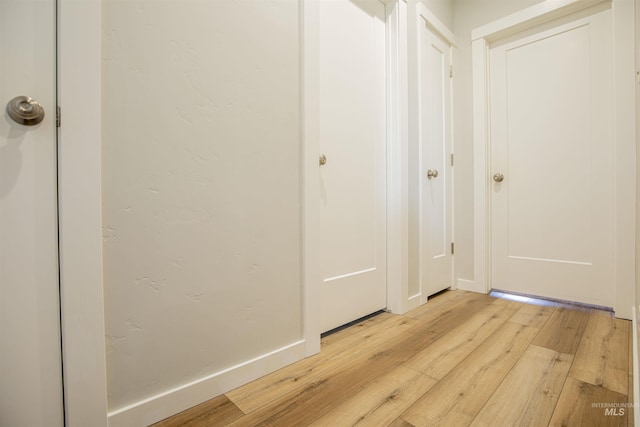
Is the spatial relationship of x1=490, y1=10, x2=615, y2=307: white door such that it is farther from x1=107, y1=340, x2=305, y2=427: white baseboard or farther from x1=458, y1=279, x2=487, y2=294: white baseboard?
x1=107, y1=340, x2=305, y2=427: white baseboard

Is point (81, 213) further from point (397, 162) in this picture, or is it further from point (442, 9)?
point (442, 9)

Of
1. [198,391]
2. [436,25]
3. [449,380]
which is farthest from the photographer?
[436,25]

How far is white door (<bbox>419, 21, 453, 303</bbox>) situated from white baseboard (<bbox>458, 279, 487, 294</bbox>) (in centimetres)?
10

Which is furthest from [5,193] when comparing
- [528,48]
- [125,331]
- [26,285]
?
[528,48]

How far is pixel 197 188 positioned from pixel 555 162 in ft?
7.66

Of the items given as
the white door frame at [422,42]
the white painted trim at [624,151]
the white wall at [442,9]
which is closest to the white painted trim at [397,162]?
the white door frame at [422,42]

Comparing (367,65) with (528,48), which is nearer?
(367,65)

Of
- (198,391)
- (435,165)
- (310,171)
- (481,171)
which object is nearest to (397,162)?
(435,165)

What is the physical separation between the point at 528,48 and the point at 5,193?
2.94m

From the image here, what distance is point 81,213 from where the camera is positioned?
77 centimetres

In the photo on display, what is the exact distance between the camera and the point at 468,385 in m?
1.07

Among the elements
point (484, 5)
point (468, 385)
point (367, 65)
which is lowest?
point (468, 385)

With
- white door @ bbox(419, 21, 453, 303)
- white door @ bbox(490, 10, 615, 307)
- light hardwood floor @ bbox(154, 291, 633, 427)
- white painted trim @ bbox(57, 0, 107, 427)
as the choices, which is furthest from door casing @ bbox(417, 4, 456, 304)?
white painted trim @ bbox(57, 0, 107, 427)

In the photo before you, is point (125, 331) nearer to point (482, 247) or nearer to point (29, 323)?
point (29, 323)
